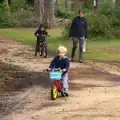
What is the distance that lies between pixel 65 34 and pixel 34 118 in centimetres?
2078

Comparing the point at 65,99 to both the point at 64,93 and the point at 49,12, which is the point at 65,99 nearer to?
the point at 64,93

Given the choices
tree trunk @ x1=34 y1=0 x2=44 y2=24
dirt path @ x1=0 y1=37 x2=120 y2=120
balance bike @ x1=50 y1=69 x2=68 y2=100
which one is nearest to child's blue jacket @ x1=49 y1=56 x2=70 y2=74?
balance bike @ x1=50 y1=69 x2=68 y2=100

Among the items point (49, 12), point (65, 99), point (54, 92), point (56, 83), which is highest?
point (56, 83)

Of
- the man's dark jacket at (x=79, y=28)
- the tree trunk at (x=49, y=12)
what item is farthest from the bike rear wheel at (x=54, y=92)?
the tree trunk at (x=49, y=12)

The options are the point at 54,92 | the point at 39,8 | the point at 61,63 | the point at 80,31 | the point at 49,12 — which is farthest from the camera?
the point at 39,8

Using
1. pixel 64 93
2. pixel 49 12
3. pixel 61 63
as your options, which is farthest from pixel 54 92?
pixel 49 12

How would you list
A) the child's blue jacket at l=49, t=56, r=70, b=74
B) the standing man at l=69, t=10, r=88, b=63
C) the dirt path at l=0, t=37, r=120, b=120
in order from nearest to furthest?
the dirt path at l=0, t=37, r=120, b=120 → the child's blue jacket at l=49, t=56, r=70, b=74 → the standing man at l=69, t=10, r=88, b=63

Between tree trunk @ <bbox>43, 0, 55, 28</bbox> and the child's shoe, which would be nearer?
the child's shoe

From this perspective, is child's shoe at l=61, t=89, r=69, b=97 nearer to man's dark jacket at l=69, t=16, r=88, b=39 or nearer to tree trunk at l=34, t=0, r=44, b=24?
man's dark jacket at l=69, t=16, r=88, b=39

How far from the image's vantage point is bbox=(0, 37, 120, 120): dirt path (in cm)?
927

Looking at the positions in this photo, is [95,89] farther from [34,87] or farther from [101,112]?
[101,112]

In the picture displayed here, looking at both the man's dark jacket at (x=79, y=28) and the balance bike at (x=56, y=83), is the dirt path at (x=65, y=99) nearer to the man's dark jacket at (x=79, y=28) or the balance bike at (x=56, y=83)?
the balance bike at (x=56, y=83)

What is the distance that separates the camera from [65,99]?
10.8 meters

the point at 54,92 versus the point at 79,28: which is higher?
the point at 79,28
